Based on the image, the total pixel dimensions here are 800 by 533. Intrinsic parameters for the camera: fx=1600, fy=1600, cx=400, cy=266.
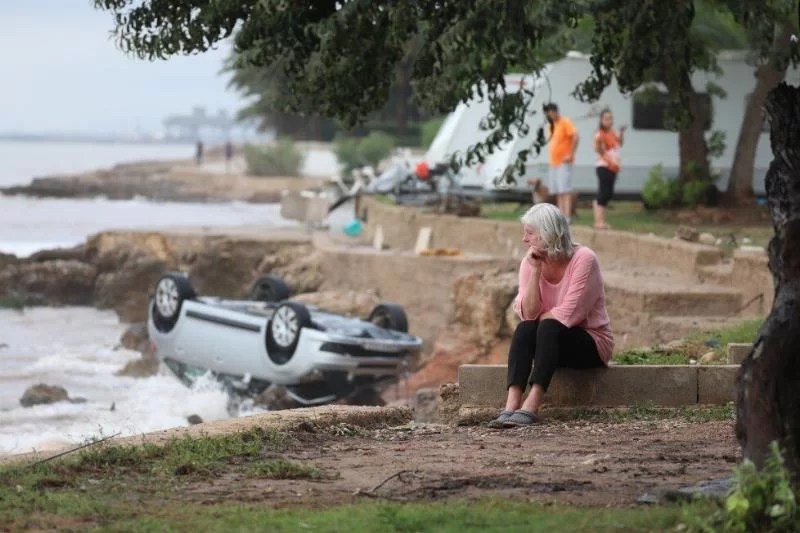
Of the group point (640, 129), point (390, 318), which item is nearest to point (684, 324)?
point (390, 318)

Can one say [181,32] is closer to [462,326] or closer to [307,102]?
[307,102]

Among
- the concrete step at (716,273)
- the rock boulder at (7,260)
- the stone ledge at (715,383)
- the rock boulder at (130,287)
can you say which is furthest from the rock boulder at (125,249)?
the stone ledge at (715,383)

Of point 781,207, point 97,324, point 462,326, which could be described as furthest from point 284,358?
point 97,324

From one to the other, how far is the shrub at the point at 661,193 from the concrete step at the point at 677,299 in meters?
7.66

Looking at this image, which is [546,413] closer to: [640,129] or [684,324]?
[684,324]

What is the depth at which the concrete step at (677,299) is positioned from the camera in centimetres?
1780

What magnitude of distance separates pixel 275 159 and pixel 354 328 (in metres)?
54.6

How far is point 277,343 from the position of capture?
18.8 meters

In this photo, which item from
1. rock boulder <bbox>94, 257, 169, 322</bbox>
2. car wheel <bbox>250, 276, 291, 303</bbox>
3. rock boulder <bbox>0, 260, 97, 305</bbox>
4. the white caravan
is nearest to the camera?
car wheel <bbox>250, 276, 291, 303</bbox>

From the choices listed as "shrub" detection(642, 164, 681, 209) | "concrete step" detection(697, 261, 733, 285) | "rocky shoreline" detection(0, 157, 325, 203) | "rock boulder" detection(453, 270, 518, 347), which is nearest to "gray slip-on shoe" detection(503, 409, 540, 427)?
"concrete step" detection(697, 261, 733, 285)

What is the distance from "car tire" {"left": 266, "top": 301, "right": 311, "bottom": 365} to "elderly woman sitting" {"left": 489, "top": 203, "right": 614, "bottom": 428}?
30.2 ft

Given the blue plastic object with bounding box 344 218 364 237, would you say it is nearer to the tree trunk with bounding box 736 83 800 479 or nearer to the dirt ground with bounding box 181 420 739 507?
the dirt ground with bounding box 181 420 739 507

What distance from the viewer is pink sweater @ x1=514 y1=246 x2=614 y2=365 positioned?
Result: 9.24 meters

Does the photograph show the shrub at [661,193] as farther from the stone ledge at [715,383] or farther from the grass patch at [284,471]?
the grass patch at [284,471]
